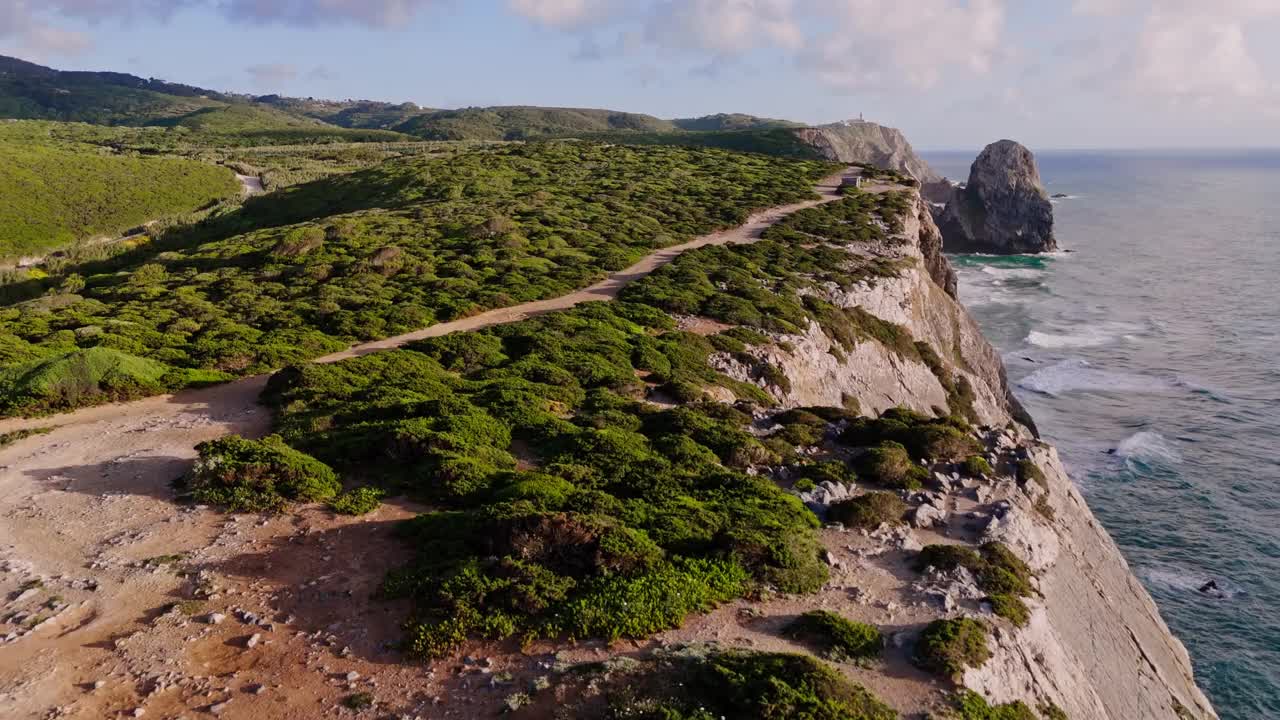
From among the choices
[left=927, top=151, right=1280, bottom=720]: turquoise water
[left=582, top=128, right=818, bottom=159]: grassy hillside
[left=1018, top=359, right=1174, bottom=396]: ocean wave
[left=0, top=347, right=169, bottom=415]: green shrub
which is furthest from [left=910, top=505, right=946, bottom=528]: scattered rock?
[left=582, top=128, right=818, bottom=159]: grassy hillside

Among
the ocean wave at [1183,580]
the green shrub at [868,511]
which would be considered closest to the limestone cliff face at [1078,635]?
the green shrub at [868,511]

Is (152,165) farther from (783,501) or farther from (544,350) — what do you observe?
(783,501)

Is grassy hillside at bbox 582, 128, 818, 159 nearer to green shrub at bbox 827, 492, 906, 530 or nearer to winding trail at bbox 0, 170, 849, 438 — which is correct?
winding trail at bbox 0, 170, 849, 438

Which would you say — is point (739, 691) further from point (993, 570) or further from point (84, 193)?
point (84, 193)

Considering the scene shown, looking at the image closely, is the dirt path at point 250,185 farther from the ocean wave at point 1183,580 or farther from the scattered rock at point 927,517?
the ocean wave at point 1183,580

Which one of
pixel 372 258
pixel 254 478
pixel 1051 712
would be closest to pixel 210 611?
pixel 254 478

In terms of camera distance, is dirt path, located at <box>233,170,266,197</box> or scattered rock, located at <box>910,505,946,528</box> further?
dirt path, located at <box>233,170,266,197</box>

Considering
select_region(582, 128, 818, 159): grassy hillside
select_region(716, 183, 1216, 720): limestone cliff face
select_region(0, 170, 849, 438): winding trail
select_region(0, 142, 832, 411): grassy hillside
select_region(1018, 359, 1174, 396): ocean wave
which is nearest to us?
select_region(716, 183, 1216, 720): limestone cliff face
